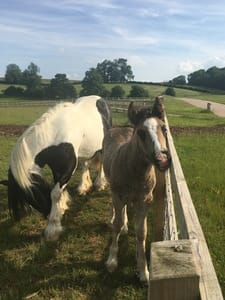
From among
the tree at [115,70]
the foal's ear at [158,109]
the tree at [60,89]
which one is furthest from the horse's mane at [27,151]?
the tree at [115,70]

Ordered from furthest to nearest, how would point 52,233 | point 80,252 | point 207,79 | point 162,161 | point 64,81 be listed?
point 207,79
point 64,81
point 52,233
point 80,252
point 162,161

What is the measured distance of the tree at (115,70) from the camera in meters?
74.1

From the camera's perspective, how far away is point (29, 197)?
507cm

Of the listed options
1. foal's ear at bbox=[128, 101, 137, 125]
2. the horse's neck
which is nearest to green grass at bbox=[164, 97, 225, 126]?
the horse's neck

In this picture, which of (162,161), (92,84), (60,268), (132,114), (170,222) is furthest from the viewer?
(92,84)

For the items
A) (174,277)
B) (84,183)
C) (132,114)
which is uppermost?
(132,114)

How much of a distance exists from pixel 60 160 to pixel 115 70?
7287 cm

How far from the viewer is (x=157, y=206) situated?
4.53m

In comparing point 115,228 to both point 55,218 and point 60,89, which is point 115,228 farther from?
point 60,89

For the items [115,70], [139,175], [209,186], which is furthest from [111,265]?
[115,70]

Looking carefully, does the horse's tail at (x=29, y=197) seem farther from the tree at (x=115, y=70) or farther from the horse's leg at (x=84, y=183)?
the tree at (x=115, y=70)

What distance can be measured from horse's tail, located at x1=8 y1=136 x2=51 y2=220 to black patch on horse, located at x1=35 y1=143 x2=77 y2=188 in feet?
0.83

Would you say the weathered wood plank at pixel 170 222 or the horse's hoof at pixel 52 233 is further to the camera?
the horse's hoof at pixel 52 233

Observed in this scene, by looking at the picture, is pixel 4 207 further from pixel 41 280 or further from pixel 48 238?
pixel 41 280
